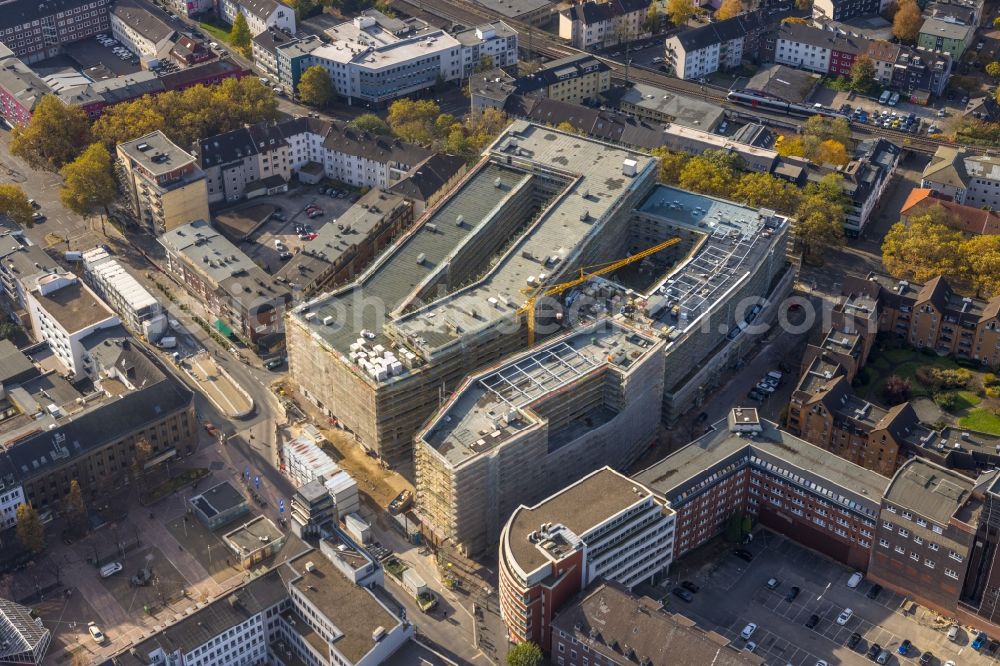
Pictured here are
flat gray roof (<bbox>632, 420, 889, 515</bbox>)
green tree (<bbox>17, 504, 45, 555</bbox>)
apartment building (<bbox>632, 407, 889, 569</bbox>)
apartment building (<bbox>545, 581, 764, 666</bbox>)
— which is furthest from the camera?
green tree (<bbox>17, 504, 45, 555</bbox>)

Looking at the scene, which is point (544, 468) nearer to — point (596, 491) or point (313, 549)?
point (596, 491)

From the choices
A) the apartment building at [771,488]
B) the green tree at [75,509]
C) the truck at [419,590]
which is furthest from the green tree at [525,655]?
the green tree at [75,509]

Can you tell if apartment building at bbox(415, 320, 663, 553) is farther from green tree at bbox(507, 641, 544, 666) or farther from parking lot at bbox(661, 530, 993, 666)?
parking lot at bbox(661, 530, 993, 666)

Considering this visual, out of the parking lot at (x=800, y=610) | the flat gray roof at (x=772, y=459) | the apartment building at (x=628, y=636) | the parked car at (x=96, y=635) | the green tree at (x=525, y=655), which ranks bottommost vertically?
the parked car at (x=96, y=635)

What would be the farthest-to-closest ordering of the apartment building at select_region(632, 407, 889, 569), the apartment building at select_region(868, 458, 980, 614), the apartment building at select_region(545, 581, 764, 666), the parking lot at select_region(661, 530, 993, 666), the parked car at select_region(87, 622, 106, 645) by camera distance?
the apartment building at select_region(632, 407, 889, 569) < the parked car at select_region(87, 622, 106, 645) < the parking lot at select_region(661, 530, 993, 666) < the apartment building at select_region(868, 458, 980, 614) < the apartment building at select_region(545, 581, 764, 666)

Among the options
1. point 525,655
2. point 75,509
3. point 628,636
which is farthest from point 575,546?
point 75,509

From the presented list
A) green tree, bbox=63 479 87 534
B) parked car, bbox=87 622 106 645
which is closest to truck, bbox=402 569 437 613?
parked car, bbox=87 622 106 645

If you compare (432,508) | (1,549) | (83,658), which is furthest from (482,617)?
(1,549)

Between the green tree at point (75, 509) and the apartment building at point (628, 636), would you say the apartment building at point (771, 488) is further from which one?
the green tree at point (75, 509)
